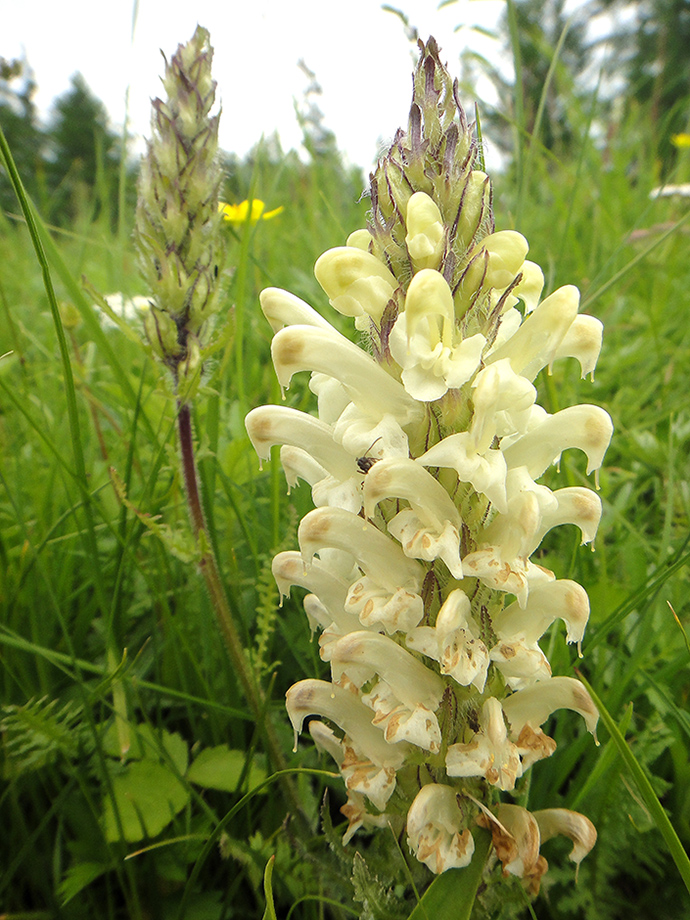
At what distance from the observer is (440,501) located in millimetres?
1082

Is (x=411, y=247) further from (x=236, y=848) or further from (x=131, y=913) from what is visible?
(x=131, y=913)

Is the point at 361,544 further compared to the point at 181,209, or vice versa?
the point at 181,209

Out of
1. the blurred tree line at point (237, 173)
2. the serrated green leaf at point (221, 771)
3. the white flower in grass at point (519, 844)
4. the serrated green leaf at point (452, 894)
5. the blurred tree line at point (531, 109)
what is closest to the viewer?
the serrated green leaf at point (452, 894)

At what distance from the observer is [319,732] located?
4.22 ft

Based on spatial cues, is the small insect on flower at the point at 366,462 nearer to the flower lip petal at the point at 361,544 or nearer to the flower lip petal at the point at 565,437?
the flower lip petal at the point at 361,544

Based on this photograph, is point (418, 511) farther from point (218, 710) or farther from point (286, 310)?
point (218, 710)


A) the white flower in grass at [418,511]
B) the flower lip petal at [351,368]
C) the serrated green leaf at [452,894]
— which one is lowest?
the serrated green leaf at [452,894]

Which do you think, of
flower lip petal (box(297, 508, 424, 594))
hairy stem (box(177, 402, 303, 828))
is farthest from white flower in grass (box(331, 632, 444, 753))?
hairy stem (box(177, 402, 303, 828))

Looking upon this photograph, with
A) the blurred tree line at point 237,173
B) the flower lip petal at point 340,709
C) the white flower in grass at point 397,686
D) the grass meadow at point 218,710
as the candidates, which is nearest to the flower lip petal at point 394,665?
the white flower in grass at point 397,686

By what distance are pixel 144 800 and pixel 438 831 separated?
690mm

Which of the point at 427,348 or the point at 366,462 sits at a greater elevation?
the point at 427,348

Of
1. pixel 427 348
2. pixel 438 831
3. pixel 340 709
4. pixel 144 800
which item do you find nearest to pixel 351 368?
pixel 427 348

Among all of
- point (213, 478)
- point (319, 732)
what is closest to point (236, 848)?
point (319, 732)

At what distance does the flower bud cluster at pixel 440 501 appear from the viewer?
1036mm
